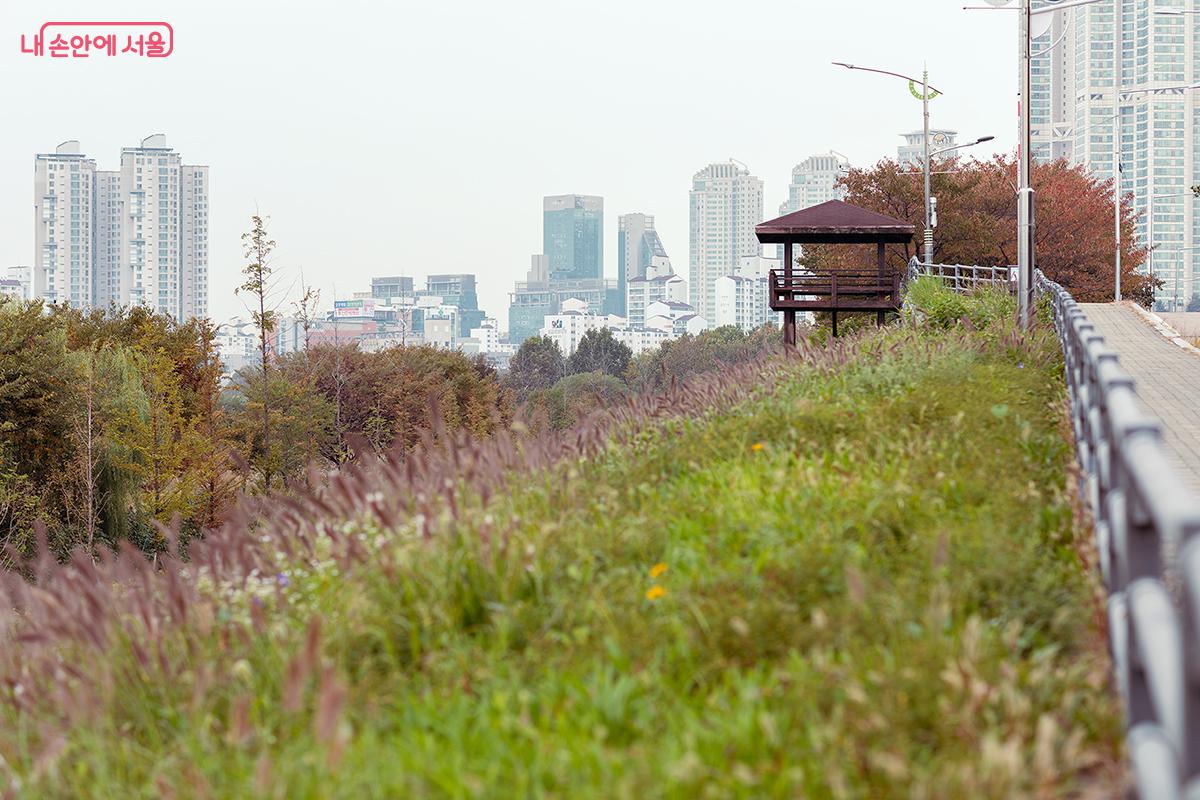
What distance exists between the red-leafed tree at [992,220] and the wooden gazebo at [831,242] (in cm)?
2051

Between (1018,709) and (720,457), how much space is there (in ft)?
13.4

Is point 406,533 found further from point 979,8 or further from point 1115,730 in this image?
point 979,8

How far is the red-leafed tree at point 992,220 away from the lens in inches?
2363

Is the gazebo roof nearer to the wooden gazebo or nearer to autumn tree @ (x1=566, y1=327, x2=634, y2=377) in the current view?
the wooden gazebo

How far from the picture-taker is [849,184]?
6225cm

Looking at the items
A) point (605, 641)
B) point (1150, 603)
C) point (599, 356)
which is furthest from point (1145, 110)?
point (1150, 603)

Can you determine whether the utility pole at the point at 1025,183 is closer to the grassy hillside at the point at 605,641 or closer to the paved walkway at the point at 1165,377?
the paved walkway at the point at 1165,377

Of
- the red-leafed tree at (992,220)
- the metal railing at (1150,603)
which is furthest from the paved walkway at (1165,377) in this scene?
the red-leafed tree at (992,220)

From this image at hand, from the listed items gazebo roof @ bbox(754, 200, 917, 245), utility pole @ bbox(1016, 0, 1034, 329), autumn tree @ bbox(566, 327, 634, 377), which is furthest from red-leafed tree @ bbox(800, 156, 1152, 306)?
autumn tree @ bbox(566, 327, 634, 377)

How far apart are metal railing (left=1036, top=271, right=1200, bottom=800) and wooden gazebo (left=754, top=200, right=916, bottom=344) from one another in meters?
32.0

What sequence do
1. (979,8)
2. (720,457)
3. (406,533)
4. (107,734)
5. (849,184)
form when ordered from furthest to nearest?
(849,184)
(979,8)
(720,457)
(406,533)
(107,734)

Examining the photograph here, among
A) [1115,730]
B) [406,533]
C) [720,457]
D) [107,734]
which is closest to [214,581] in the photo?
[406,533]

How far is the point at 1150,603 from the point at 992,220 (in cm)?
5944

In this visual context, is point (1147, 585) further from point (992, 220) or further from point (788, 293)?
point (992, 220)
